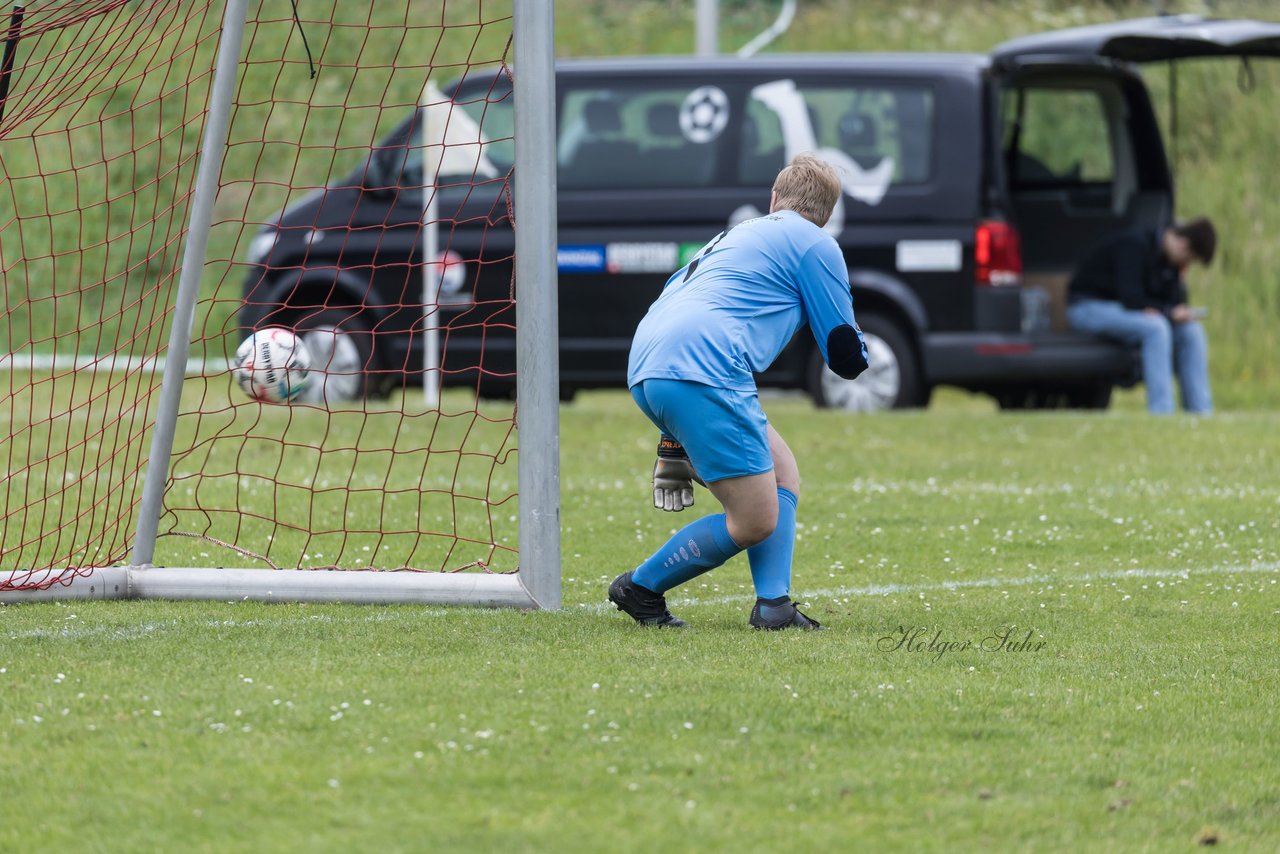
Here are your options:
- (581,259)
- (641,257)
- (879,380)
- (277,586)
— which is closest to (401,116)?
(581,259)

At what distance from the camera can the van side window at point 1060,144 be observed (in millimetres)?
14188

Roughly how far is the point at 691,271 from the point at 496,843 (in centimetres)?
256

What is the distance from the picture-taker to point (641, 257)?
13328 millimetres

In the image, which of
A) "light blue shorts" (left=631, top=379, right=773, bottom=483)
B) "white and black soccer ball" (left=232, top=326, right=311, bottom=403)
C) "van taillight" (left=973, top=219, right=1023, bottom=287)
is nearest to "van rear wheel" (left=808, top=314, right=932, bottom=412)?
"van taillight" (left=973, top=219, right=1023, bottom=287)

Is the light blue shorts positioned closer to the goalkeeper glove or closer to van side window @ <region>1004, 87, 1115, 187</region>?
the goalkeeper glove

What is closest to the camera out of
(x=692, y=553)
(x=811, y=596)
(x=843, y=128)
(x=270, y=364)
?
(x=692, y=553)

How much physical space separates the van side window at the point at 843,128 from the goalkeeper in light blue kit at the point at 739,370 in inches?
295

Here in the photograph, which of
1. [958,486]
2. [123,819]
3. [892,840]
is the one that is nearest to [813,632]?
[892,840]

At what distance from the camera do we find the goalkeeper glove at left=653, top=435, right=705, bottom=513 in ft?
19.0

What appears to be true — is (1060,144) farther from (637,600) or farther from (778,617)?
(637,600)

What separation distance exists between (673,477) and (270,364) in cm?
240

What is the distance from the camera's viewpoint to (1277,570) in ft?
23.7

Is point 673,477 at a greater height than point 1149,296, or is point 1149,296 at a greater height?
point 1149,296

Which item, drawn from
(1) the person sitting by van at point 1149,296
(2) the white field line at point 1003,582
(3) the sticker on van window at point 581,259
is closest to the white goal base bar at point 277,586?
(2) the white field line at point 1003,582
